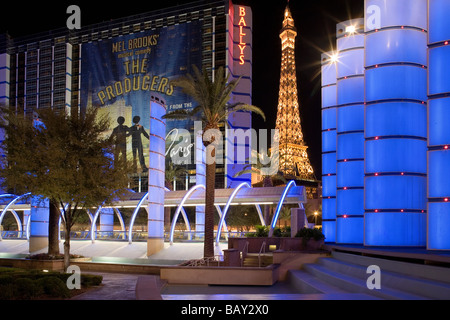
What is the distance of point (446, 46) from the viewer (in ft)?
45.7

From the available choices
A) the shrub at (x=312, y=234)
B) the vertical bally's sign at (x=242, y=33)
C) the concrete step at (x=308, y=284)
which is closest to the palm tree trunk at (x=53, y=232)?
the shrub at (x=312, y=234)

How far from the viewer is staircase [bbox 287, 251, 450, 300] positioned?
9.39m

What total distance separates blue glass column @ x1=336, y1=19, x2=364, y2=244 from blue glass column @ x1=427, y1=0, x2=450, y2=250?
32.3ft

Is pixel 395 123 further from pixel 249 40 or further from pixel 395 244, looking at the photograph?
pixel 249 40

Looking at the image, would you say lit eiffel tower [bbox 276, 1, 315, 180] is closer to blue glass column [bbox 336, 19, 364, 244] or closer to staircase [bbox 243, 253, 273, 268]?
blue glass column [bbox 336, 19, 364, 244]

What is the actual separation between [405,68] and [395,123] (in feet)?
6.80

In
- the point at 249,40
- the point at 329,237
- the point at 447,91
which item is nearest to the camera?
the point at 447,91

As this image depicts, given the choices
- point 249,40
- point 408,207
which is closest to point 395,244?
point 408,207

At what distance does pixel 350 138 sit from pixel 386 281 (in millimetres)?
15289

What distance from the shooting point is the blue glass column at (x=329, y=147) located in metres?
30.5

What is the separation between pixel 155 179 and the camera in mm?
27984

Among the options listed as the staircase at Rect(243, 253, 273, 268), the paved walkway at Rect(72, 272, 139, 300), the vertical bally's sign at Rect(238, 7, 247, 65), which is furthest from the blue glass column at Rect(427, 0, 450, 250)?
the vertical bally's sign at Rect(238, 7, 247, 65)

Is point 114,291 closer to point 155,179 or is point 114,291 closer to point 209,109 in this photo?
point 209,109

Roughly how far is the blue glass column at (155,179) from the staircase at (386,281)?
12.8 m
